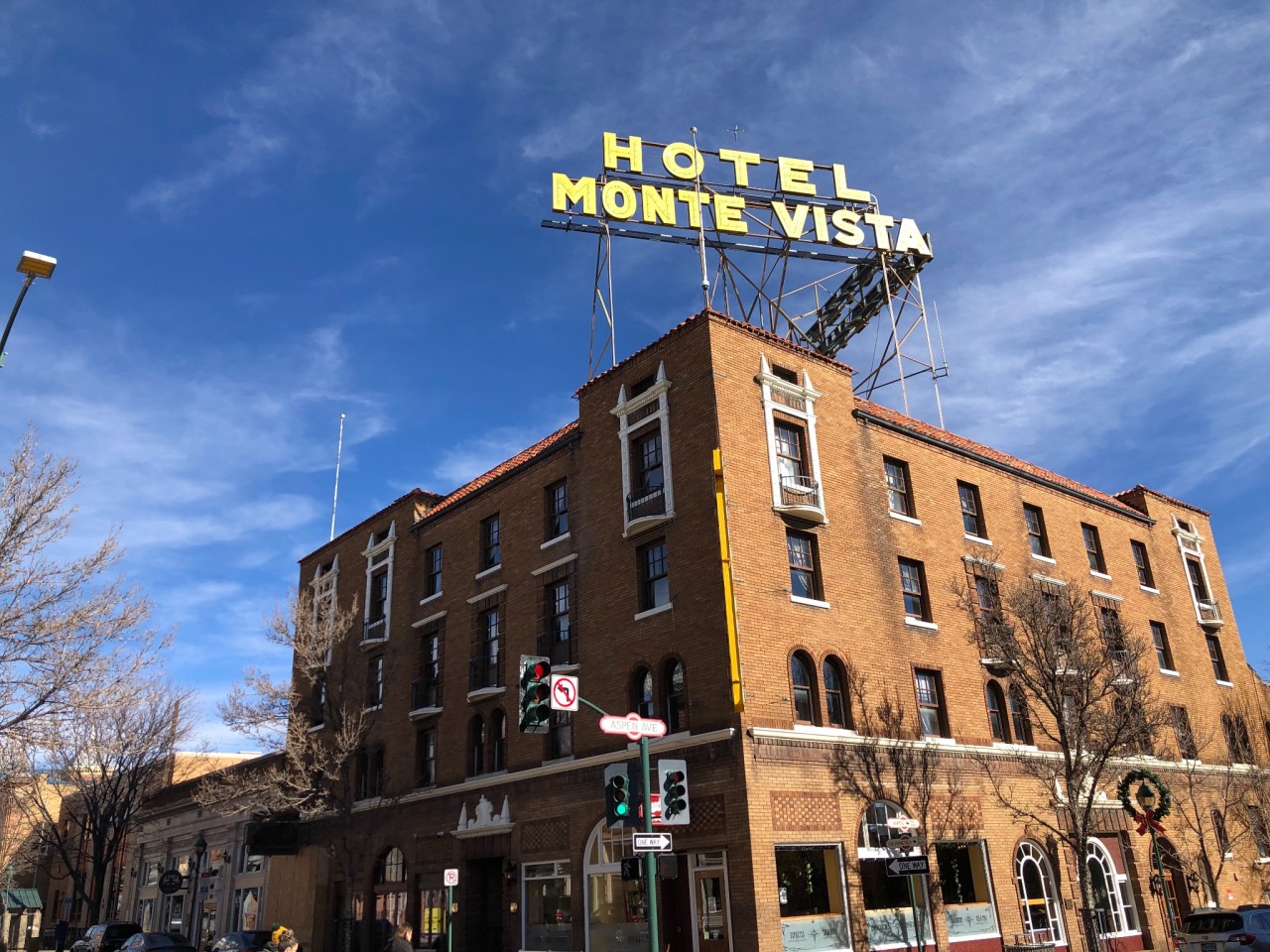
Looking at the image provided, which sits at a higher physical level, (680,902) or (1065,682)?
(1065,682)

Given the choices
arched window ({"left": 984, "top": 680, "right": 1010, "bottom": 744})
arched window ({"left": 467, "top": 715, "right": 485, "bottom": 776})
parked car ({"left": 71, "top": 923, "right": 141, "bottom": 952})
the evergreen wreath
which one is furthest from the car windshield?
parked car ({"left": 71, "top": 923, "right": 141, "bottom": 952})

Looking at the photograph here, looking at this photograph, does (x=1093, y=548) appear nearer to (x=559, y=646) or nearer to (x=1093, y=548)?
(x=1093, y=548)

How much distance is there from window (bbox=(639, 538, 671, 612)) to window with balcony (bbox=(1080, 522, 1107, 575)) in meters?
17.8

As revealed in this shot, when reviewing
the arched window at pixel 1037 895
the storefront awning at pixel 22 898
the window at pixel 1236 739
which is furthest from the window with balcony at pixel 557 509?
the storefront awning at pixel 22 898

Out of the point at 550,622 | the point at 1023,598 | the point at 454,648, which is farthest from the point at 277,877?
the point at 1023,598

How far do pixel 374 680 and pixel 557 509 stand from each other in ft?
Result: 39.7

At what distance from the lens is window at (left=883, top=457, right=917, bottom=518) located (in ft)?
97.3

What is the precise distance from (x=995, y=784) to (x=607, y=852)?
1091 cm

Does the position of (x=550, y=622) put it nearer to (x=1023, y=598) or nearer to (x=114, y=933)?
(x=1023, y=598)

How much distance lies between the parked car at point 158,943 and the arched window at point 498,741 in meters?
12.3

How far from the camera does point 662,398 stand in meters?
27.0

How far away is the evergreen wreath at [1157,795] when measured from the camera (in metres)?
28.5

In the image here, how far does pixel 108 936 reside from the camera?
129ft

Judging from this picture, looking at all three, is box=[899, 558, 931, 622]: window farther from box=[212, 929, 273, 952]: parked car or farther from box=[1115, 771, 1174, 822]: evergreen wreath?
box=[212, 929, 273, 952]: parked car
